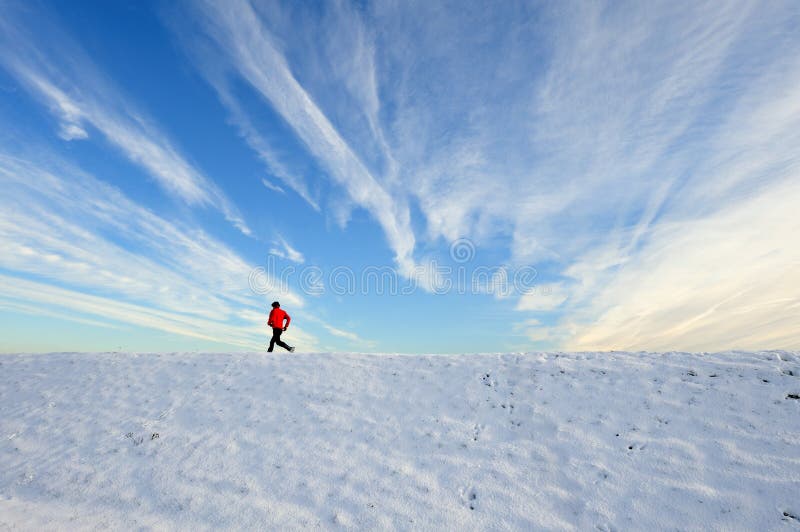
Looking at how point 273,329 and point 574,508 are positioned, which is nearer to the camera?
point 574,508

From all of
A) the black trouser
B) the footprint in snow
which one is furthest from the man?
the footprint in snow

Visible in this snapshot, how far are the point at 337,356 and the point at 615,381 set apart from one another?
8.49m

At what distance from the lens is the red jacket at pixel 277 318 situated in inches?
619

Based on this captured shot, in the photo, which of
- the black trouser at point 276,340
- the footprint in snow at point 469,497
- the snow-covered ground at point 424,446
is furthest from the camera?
the black trouser at point 276,340

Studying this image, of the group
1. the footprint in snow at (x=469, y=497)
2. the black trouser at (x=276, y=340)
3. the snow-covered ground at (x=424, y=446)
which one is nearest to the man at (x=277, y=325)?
the black trouser at (x=276, y=340)

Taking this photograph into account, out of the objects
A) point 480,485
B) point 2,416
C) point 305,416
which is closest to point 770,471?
point 480,485

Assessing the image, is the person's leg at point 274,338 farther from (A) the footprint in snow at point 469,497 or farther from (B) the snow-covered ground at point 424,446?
(A) the footprint in snow at point 469,497

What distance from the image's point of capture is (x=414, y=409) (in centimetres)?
996

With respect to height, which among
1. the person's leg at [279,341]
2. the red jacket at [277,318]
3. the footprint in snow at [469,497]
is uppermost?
the red jacket at [277,318]

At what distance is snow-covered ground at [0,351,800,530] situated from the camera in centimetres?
676

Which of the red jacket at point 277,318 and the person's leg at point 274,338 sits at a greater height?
the red jacket at point 277,318

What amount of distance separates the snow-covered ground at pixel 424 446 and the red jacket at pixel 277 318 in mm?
3167

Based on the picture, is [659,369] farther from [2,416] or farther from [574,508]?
[2,416]

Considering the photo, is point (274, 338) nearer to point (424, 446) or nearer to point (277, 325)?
point (277, 325)
